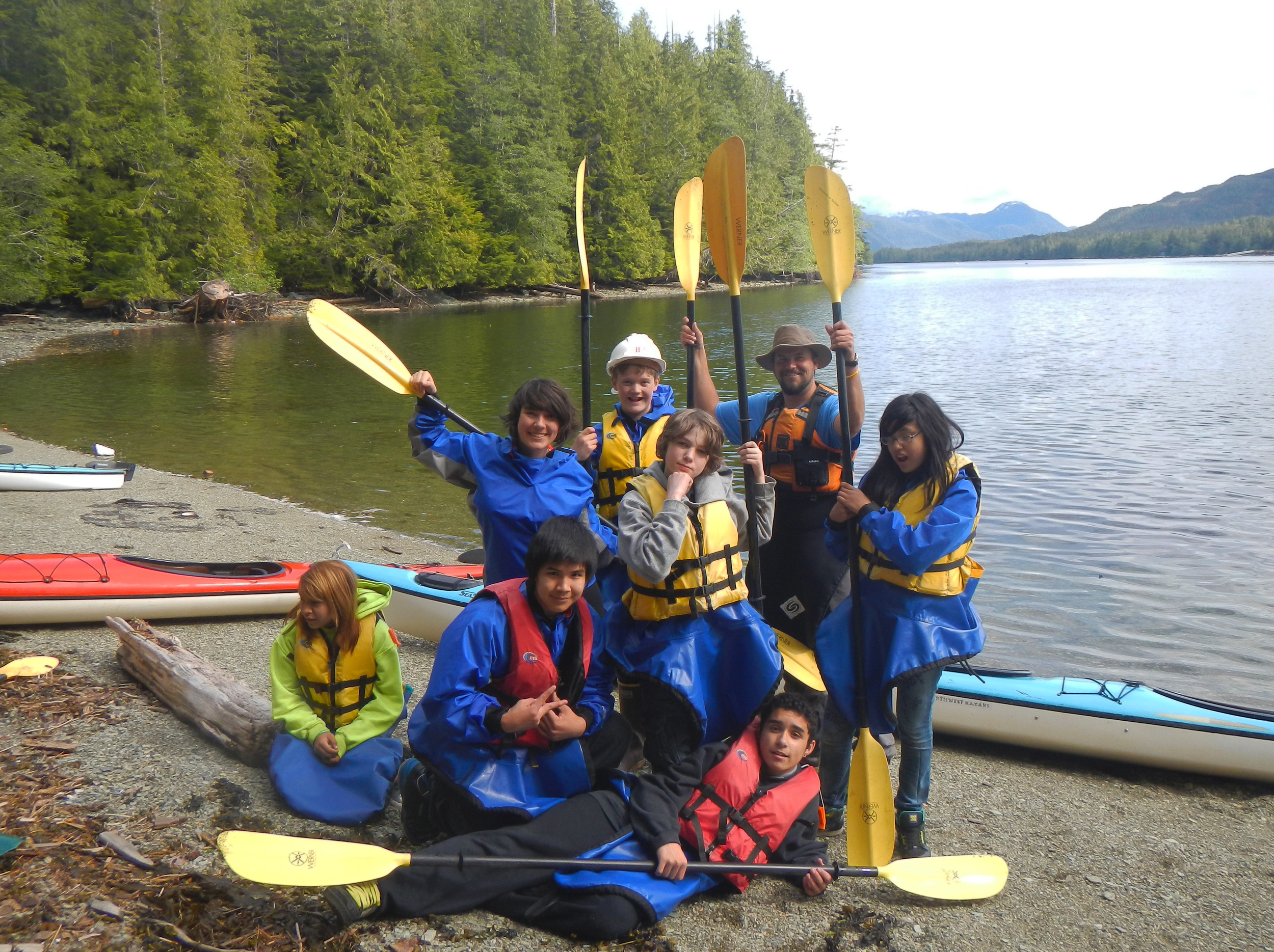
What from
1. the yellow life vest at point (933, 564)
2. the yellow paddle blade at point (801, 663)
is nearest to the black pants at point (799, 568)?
the yellow paddle blade at point (801, 663)

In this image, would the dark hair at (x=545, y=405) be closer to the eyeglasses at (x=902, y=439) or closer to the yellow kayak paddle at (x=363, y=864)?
the eyeglasses at (x=902, y=439)

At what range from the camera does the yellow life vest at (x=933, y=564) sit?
9.16 ft

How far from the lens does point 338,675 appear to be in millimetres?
2980

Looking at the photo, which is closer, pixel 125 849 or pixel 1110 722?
pixel 125 849

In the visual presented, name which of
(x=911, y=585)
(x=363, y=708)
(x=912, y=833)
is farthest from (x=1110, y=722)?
(x=363, y=708)

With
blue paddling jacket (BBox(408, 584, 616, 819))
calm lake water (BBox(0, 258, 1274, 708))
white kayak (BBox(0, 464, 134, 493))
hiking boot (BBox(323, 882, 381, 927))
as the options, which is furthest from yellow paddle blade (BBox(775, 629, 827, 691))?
white kayak (BBox(0, 464, 134, 493))

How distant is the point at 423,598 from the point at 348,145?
33700mm

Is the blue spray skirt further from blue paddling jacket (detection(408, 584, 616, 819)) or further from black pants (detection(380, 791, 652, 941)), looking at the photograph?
black pants (detection(380, 791, 652, 941))

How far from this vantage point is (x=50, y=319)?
1022 inches

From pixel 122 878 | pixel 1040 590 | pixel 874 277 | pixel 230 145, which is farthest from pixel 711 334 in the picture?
pixel 874 277

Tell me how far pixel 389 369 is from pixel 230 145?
3137cm

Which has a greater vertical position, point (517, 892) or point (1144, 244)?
point (1144, 244)

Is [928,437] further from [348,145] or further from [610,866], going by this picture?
[348,145]

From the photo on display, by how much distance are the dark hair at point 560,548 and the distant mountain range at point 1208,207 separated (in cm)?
17622
